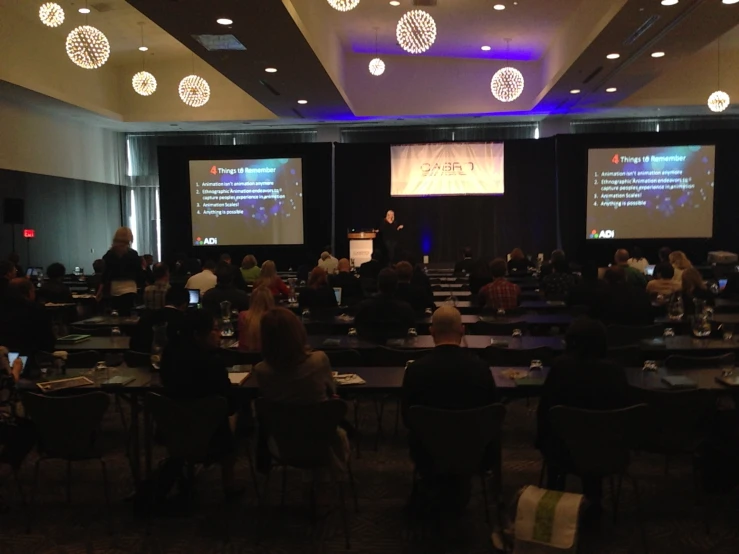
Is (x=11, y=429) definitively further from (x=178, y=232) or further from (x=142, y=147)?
(x=142, y=147)

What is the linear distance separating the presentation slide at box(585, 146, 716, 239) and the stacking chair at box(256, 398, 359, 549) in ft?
Result: 42.4

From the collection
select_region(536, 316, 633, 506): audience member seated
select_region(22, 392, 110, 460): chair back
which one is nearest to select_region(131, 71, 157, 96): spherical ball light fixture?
select_region(22, 392, 110, 460): chair back

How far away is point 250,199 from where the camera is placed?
608 inches

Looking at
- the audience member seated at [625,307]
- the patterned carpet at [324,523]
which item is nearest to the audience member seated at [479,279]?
the audience member seated at [625,307]

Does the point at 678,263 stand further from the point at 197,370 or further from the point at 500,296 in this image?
the point at 197,370

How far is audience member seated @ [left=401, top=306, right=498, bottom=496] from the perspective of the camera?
3.19 metres

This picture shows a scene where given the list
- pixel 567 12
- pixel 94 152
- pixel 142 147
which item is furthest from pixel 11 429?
pixel 142 147

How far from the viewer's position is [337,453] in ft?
11.1

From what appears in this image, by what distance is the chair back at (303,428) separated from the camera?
10.4 feet

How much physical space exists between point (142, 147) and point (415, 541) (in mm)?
15242

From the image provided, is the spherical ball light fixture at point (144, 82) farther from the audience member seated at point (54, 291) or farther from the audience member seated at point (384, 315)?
the audience member seated at point (384, 315)

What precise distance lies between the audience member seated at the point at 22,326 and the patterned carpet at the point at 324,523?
896 millimetres

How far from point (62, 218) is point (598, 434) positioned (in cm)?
1313

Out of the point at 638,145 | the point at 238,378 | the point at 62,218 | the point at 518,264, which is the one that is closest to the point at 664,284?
the point at 518,264
